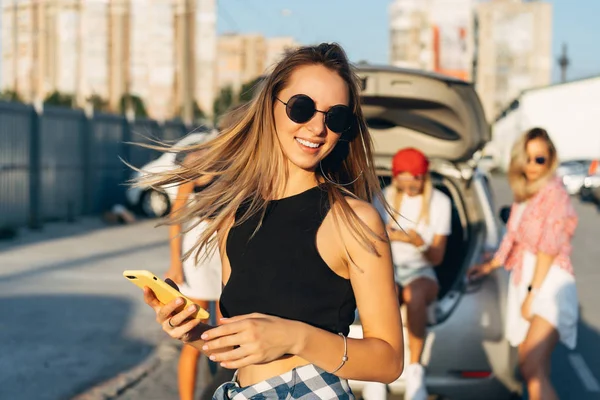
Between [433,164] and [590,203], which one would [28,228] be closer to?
[433,164]

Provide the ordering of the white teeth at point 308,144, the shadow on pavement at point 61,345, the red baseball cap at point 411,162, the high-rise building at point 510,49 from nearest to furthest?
the white teeth at point 308,144
the red baseball cap at point 411,162
the shadow on pavement at point 61,345
the high-rise building at point 510,49

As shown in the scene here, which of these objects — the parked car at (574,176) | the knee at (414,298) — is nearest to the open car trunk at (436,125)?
the knee at (414,298)

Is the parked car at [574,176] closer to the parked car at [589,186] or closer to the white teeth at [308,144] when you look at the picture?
the parked car at [589,186]

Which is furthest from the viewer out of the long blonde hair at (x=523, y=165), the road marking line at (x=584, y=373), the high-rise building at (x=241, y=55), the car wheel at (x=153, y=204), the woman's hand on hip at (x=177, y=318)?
the high-rise building at (x=241, y=55)

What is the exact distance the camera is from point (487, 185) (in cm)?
692

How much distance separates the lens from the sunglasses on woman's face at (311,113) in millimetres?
2672

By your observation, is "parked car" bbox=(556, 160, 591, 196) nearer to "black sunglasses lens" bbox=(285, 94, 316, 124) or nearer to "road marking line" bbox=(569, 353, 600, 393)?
"road marking line" bbox=(569, 353, 600, 393)

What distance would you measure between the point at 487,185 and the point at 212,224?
4315mm

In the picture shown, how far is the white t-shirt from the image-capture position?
20.4 ft

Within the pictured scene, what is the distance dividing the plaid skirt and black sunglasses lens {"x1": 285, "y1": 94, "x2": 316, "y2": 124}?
659mm

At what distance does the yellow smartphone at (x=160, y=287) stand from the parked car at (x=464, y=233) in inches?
131

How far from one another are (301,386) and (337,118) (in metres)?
0.72

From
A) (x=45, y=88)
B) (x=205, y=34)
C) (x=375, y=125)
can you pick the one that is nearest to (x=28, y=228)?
(x=375, y=125)

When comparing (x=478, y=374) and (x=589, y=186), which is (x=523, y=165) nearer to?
(x=478, y=374)
